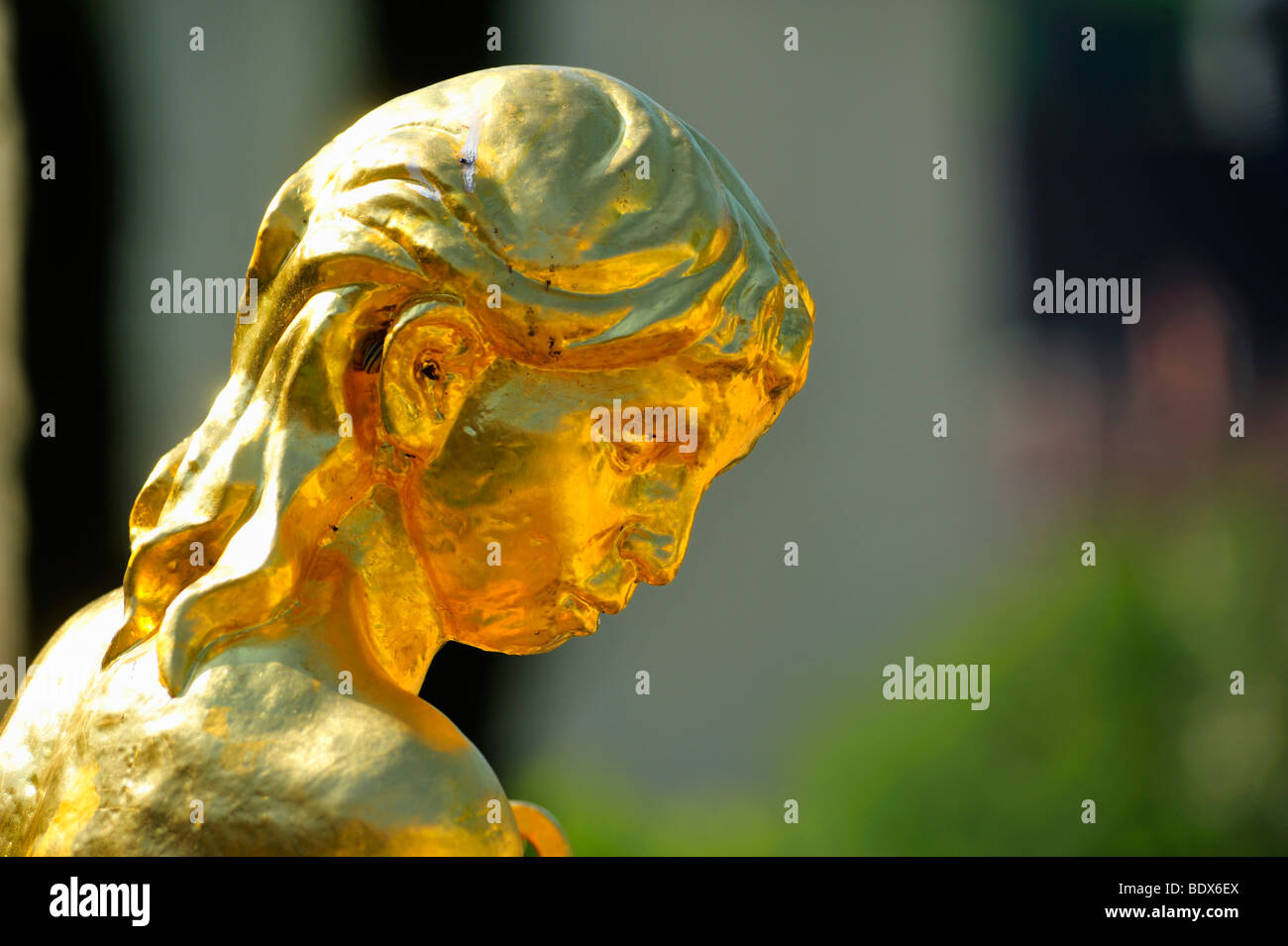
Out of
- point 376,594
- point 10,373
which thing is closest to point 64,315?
point 10,373

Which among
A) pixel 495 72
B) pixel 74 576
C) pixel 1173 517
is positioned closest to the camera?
pixel 495 72

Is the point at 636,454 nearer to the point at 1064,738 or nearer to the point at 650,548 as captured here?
the point at 650,548

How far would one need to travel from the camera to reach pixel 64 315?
5188 millimetres

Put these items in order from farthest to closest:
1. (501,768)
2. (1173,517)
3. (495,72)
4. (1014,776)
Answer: (1173,517) → (1014,776) → (501,768) → (495,72)

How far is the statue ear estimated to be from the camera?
1839mm

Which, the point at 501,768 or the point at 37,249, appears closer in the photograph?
the point at 37,249

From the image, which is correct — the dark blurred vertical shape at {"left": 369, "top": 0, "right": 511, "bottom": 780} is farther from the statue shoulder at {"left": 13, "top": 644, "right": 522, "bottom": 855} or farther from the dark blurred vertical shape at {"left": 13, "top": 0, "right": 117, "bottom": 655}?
the statue shoulder at {"left": 13, "top": 644, "right": 522, "bottom": 855}

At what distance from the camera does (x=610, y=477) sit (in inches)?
77.1

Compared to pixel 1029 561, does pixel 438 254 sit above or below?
above

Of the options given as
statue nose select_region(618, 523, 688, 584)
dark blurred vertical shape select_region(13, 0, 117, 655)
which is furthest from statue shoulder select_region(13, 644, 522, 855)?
dark blurred vertical shape select_region(13, 0, 117, 655)

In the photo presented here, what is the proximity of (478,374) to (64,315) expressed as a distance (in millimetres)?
3760

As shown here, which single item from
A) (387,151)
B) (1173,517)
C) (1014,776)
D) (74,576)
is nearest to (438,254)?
(387,151)
